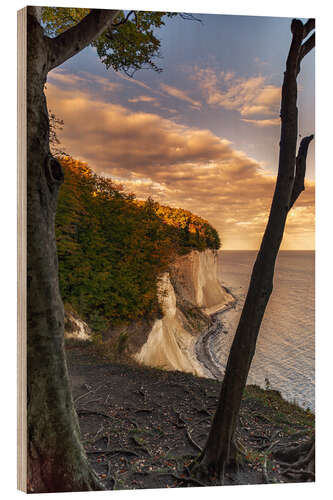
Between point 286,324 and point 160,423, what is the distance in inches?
58.8

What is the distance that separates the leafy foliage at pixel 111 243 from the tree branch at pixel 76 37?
3.22 feet

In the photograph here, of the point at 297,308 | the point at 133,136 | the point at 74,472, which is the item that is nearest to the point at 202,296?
the point at 297,308

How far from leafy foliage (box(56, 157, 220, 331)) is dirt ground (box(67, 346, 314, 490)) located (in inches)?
22.4

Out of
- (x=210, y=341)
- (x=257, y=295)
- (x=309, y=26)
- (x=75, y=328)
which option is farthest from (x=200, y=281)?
(x=309, y=26)

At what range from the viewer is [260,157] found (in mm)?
3400

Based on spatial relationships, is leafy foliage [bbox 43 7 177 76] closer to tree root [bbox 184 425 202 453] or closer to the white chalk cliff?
the white chalk cliff

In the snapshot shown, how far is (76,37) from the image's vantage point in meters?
2.17

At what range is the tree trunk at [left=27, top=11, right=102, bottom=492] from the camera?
1.92 metres

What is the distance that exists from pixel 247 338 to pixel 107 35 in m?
2.54

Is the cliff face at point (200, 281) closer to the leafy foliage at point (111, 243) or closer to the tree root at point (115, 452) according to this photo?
the leafy foliage at point (111, 243)

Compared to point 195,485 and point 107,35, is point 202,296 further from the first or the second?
point 107,35

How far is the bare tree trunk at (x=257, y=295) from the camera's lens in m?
2.42

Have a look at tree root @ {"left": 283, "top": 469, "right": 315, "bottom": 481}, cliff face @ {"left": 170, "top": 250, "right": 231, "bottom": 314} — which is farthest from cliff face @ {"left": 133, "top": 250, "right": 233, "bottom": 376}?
tree root @ {"left": 283, "top": 469, "right": 315, "bottom": 481}

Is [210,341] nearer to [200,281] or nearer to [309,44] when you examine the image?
[200,281]
